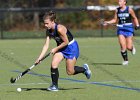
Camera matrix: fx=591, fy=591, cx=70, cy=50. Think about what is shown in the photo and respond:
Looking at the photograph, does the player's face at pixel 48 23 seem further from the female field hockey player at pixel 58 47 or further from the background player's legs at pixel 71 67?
the background player's legs at pixel 71 67

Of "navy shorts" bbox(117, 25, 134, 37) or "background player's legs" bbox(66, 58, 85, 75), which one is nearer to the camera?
"background player's legs" bbox(66, 58, 85, 75)

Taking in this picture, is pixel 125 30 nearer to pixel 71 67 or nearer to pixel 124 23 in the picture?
pixel 124 23

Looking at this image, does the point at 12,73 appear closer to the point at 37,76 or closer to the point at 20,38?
the point at 37,76

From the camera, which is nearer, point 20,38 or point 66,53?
point 66,53

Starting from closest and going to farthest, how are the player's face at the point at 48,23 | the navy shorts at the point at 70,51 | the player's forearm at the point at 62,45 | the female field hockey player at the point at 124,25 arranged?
the player's face at the point at 48,23
the player's forearm at the point at 62,45
the navy shorts at the point at 70,51
the female field hockey player at the point at 124,25

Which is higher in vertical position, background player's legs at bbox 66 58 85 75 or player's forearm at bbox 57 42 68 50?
player's forearm at bbox 57 42 68 50

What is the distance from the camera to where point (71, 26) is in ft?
111

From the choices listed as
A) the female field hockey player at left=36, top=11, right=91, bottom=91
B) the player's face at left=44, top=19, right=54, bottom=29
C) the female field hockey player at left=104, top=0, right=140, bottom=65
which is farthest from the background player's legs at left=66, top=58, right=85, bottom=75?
the female field hockey player at left=104, top=0, right=140, bottom=65

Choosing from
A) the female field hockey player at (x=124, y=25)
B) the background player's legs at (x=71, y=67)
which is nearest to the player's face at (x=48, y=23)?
the background player's legs at (x=71, y=67)

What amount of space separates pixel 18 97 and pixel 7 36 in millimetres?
21330

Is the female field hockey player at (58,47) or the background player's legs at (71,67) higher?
the female field hockey player at (58,47)

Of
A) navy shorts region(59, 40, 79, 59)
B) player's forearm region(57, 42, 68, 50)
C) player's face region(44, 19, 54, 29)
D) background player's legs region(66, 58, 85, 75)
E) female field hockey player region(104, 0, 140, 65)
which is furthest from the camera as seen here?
female field hockey player region(104, 0, 140, 65)

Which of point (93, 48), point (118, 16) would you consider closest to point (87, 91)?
point (118, 16)

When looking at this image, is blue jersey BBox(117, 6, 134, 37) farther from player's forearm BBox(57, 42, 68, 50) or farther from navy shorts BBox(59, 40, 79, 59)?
player's forearm BBox(57, 42, 68, 50)
